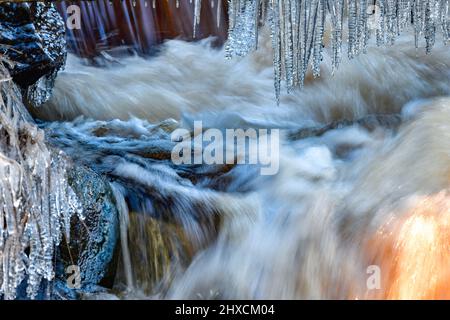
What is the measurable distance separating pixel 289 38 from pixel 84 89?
1.18m

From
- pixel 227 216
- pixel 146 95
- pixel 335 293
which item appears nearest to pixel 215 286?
pixel 227 216

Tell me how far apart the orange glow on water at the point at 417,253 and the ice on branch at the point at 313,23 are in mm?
873

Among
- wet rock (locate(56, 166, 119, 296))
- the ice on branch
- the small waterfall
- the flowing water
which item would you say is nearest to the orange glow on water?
the flowing water

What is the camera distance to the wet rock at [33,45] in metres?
2.88

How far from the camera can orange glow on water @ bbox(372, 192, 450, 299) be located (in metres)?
2.51

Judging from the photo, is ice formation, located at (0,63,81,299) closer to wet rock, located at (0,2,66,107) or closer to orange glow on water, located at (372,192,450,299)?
wet rock, located at (0,2,66,107)

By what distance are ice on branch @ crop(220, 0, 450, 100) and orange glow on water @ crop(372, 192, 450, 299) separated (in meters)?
0.87

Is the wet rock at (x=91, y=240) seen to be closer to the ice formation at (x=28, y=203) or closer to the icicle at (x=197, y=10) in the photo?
the ice formation at (x=28, y=203)

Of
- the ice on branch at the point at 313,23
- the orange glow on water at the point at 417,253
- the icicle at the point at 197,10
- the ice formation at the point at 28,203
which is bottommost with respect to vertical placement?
the orange glow on water at the point at 417,253

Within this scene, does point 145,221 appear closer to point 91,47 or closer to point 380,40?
point 91,47

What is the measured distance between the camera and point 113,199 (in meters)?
2.83

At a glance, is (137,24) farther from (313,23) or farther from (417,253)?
(417,253)

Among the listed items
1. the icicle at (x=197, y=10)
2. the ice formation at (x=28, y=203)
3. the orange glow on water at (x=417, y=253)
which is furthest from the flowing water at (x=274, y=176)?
the ice formation at (x=28, y=203)

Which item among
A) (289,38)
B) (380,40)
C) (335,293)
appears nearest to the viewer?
(335,293)
